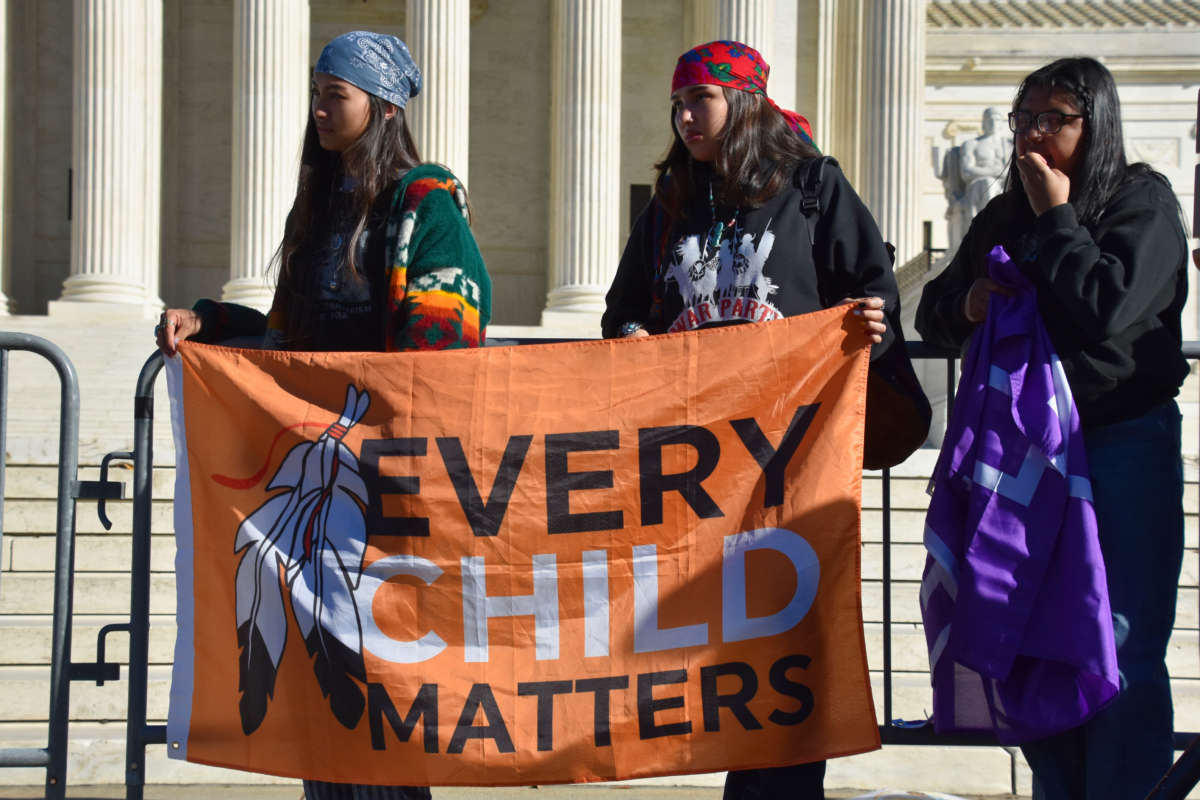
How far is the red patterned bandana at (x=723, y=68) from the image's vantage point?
3.99 m

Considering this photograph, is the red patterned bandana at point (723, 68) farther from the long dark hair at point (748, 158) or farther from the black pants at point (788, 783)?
the black pants at point (788, 783)

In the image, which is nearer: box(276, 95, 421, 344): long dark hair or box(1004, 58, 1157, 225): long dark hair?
box(1004, 58, 1157, 225): long dark hair

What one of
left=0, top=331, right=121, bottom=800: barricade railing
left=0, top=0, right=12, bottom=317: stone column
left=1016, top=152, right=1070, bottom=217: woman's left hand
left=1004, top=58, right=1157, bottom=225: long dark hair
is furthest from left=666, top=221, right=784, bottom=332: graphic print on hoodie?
left=0, top=0, right=12, bottom=317: stone column

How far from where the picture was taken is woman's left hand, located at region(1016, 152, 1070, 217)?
3738mm

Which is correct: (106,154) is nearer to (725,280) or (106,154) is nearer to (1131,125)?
(725,280)

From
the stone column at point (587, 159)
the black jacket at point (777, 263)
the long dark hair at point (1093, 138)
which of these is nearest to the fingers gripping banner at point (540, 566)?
the black jacket at point (777, 263)

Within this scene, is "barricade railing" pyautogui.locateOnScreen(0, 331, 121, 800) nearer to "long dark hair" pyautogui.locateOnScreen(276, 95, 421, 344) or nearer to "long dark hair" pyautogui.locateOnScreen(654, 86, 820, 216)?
"long dark hair" pyautogui.locateOnScreen(276, 95, 421, 344)

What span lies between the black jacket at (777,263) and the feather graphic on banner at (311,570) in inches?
39.3

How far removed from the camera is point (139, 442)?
4.46 m

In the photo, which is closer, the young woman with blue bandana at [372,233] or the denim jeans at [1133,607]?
the denim jeans at [1133,607]

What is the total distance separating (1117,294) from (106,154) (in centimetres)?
2111

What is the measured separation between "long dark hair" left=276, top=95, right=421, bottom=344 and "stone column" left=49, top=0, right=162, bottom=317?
62.1 ft

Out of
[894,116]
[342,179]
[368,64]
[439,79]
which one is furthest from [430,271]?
[894,116]

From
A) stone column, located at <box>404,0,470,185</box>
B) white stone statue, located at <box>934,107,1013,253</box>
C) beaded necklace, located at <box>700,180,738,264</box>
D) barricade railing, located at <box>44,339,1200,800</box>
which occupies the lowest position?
barricade railing, located at <box>44,339,1200,800</box>
